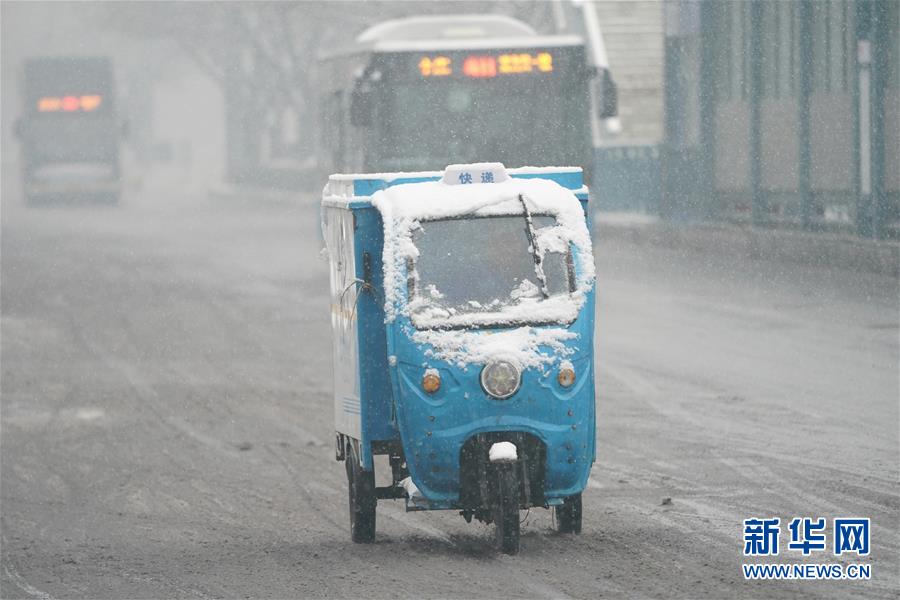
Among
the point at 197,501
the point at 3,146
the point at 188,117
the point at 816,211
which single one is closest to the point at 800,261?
the point at 816,211

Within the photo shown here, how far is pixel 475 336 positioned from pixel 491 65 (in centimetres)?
1411

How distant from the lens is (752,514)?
9047mm

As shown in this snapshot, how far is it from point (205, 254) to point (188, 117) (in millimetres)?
99637

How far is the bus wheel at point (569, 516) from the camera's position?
8609mm

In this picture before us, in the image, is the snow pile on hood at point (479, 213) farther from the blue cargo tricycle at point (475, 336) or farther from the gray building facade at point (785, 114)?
the gray building facade at point (785, 114)

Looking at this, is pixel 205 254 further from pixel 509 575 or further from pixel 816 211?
pixel 509 575

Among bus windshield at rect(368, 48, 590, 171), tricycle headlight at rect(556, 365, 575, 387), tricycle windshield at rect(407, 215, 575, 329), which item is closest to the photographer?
tricycle headlight at rect(556, 365, 575, 387)

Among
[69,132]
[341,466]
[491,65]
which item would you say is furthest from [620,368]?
[69,132]

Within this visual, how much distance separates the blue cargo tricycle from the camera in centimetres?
803

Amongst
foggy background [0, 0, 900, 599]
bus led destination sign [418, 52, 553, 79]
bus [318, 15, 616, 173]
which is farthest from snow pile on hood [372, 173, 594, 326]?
bus led destination sign [418, 52, 553, 79]

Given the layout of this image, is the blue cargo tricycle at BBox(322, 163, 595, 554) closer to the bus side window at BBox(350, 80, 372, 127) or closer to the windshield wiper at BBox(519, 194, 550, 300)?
the windshield wiper at BBox(519, 194, 550, 300)

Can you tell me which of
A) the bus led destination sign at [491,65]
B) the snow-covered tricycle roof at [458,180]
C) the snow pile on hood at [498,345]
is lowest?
the snow pile on hood at [498,345]

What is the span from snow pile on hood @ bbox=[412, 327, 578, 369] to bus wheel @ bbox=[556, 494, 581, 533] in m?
0.90

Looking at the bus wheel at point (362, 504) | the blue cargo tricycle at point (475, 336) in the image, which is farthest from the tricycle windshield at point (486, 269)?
the bus wheel at point (362, 504)
